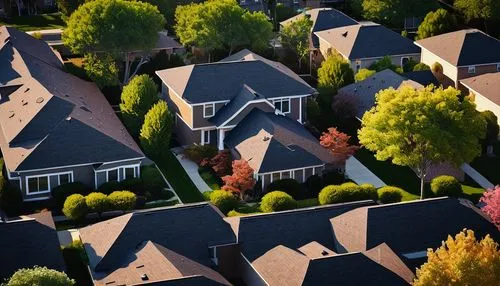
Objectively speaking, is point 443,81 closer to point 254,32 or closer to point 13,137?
point 254,32

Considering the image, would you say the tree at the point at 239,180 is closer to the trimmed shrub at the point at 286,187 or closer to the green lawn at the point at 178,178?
the trimmed shrub at the point at 286,187

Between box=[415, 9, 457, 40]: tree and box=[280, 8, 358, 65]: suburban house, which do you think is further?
box=[415, 9, 457, 40]: tree

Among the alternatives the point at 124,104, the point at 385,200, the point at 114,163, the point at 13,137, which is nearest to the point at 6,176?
the point at 13,137

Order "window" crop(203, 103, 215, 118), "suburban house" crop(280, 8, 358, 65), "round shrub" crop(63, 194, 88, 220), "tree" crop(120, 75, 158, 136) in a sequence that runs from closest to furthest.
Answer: "round shrub" crop(63, 194, 88, 220) < "window" crop(203, 103, 215, 118) < "tree" crop(120, 75, 158, 136) < "suburban house" crop(280, 8, 358, 65)

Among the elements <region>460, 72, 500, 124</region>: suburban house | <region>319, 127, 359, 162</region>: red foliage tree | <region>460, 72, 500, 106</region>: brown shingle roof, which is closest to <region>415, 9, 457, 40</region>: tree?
<region>460, 72, 500, 106</region>: brown shingle roof

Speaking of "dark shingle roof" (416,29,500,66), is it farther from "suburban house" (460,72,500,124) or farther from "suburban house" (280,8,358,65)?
"suburban house" (280,8,358,65)

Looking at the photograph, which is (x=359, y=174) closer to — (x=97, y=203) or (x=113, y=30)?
(x=97, y=203)

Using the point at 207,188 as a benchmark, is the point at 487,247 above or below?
above

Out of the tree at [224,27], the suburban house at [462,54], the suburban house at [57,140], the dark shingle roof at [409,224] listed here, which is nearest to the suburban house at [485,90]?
the suburban house at [462,54]
